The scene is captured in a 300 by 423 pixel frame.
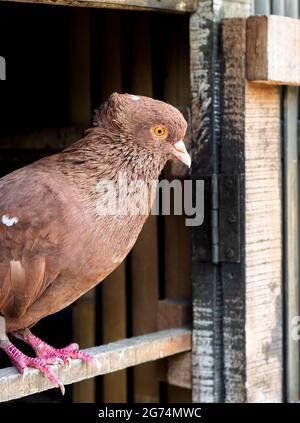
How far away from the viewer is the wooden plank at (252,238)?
11.3ft

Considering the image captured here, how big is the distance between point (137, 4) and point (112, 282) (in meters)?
1.63

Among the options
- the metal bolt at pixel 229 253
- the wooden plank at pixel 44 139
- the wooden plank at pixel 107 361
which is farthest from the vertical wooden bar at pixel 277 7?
the wooden plank at pixel 107 361

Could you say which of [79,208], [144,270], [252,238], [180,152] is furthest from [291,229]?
[79,208]

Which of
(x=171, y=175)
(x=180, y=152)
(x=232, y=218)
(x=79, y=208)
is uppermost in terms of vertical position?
(x=171, y=175)

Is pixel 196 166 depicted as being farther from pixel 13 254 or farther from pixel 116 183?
pixel 13 254

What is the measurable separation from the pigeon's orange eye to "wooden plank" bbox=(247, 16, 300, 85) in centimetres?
63

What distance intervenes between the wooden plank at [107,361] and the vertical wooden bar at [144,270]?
41 centimetres

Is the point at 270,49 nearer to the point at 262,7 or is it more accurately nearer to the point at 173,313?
the point at 262,7

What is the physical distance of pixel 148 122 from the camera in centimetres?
294

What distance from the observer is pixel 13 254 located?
9.45 feet

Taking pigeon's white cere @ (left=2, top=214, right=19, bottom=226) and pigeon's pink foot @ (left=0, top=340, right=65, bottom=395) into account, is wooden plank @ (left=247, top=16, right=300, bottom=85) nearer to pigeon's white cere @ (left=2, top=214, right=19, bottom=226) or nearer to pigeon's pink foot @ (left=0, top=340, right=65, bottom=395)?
pigeon's white cere @ (left=2, top=214, right=19, bottom=226)

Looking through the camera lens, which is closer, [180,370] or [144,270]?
[180,370]

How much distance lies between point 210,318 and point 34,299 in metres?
0.96

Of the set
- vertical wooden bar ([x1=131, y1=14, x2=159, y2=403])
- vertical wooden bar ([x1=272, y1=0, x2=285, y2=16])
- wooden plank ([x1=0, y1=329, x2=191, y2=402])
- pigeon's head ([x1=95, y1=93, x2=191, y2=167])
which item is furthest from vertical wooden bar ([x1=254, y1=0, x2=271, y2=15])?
wooden plank ([x1=0, y1=329, x2=191, y2=402])
